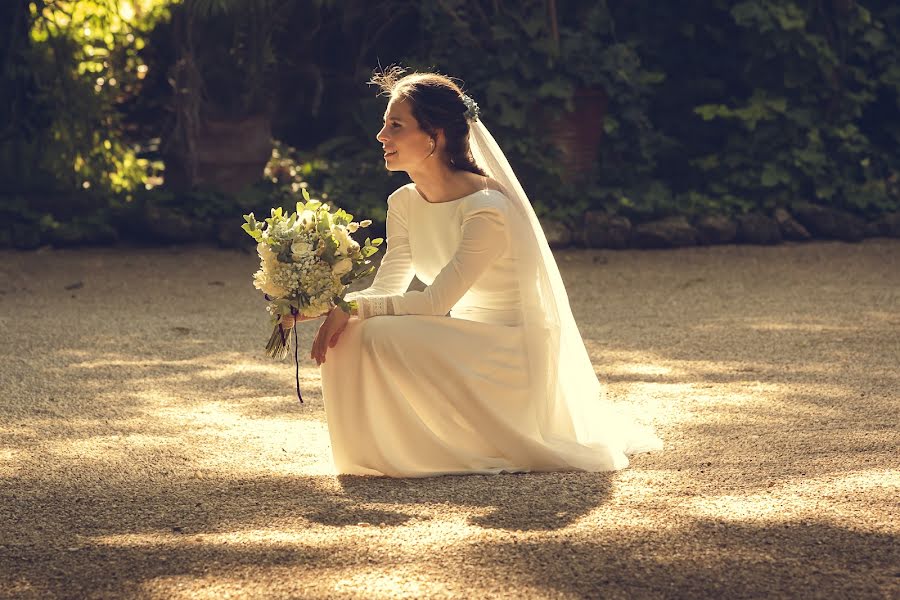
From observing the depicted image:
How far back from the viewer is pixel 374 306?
3.78 m

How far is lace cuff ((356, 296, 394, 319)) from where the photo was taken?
3.78 metres

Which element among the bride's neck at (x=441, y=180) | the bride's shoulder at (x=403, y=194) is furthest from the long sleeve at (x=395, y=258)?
the bride's neck at (x=441, y=180)

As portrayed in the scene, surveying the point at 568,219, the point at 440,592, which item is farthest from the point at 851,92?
the point at 440,592

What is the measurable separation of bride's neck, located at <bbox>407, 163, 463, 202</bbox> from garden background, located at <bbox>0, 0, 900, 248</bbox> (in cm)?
498

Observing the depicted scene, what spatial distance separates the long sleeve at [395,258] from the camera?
4164 mm

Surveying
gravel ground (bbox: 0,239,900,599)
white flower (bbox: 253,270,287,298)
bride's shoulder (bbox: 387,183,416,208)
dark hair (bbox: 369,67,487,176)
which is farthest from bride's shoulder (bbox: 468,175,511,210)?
gravel ground (bbox: 0,239,900,599)

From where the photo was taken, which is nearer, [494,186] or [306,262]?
[306,262]

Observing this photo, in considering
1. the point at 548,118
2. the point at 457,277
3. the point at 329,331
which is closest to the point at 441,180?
the point at 457,277

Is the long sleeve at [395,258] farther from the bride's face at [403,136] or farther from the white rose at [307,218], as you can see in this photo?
the white rose at [307,218]

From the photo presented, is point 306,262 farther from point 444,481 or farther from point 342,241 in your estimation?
point 444,481

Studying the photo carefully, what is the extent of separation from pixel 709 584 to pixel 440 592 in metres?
0.59

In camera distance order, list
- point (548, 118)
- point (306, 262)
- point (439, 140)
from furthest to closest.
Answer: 1. point (548, 118)
2. point (439, 140)
3. point (306, 262)

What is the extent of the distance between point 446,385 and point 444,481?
11.2 inches

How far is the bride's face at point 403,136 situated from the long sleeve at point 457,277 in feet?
0.87
